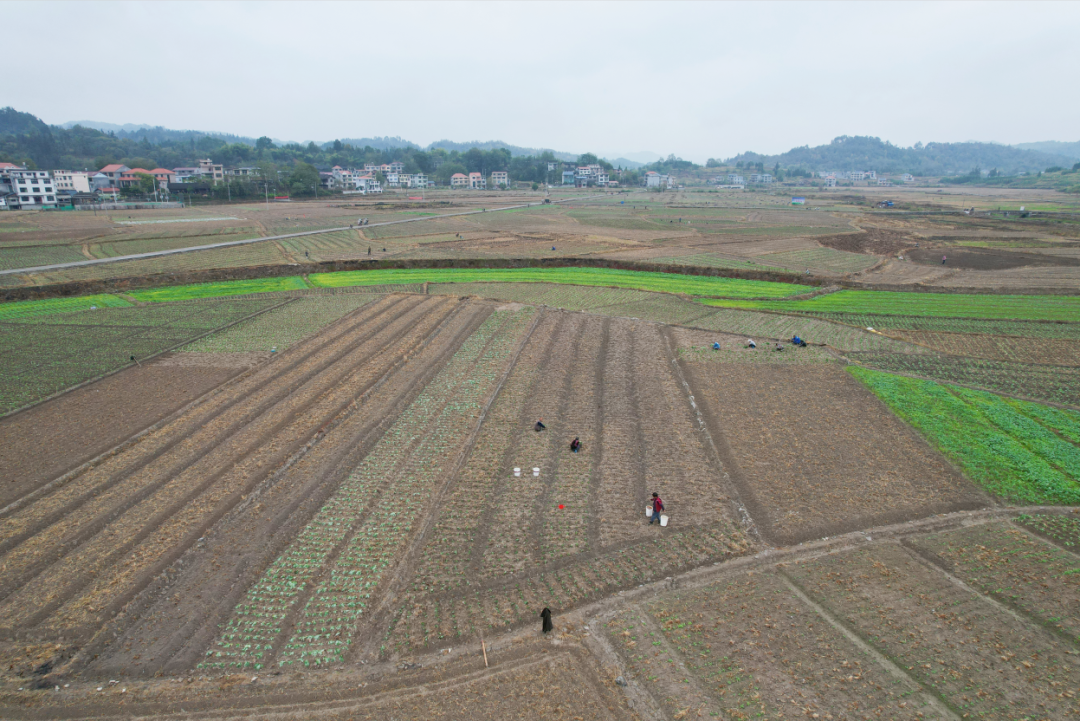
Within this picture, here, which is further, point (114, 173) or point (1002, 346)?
point (114, 173)

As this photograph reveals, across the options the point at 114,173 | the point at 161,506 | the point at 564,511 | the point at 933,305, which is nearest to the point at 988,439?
the point at 564,511

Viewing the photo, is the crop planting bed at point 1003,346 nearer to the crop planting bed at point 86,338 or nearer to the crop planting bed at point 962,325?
the crop planting bed at point 962,325

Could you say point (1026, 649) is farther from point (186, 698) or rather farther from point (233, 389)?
point (233, 389)

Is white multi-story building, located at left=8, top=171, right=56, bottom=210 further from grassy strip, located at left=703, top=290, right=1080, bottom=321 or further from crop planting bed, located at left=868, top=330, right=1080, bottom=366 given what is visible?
crop planting bed, located at left=868, top=330, right=1080, bottom=366

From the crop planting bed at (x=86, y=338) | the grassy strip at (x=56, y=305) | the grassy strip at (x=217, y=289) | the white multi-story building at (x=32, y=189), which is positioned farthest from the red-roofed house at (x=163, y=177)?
the crop planting bed at (x=86, y=338)

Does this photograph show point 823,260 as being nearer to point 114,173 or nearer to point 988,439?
point 988,439

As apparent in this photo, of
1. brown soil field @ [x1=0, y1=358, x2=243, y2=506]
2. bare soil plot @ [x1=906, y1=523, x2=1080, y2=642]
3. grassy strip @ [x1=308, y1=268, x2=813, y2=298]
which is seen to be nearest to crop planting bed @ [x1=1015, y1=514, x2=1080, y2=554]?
bare soil plot @ [x1=906, y1=523, x2=1080, y2=642]
